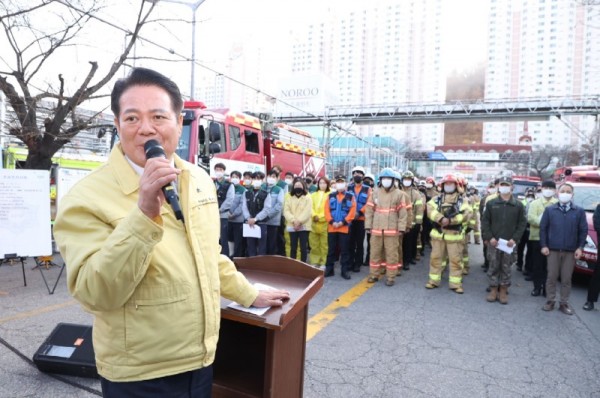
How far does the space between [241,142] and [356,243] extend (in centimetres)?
420

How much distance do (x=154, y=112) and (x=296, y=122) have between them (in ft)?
107

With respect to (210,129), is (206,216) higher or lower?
lower

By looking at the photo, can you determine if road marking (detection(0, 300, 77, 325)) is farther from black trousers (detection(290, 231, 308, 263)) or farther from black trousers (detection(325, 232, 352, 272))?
black trousers (detection(325, 232, 352, 272))

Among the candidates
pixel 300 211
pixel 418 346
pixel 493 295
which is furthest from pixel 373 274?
pixel 418 346

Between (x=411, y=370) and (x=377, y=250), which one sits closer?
(x=411, y=370)

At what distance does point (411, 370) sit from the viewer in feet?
11.9

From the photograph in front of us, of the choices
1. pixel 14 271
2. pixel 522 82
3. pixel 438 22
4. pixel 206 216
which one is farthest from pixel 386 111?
pixel 522 82

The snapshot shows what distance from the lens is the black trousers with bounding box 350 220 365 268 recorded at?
8102 millimetres

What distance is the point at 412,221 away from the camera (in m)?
9.01

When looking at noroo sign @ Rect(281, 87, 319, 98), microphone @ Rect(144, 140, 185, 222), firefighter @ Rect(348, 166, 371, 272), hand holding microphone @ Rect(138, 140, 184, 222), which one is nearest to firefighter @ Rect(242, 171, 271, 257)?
firefighter @ Rect(348, 166, 371, 272)

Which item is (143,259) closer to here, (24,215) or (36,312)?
(36,312)

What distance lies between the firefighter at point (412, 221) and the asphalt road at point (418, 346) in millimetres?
2310

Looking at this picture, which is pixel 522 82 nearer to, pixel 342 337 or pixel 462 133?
pixel 462 133

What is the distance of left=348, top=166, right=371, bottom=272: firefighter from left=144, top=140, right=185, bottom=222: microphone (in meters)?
6.80
